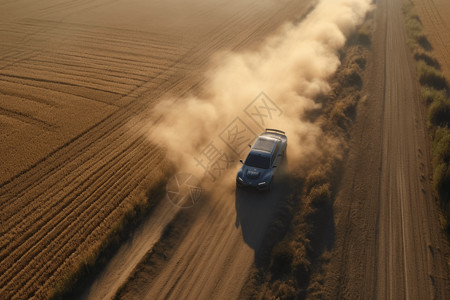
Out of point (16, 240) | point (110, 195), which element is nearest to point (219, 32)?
point (110, 195)

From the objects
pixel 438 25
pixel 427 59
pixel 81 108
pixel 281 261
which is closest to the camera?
pixel 281 261

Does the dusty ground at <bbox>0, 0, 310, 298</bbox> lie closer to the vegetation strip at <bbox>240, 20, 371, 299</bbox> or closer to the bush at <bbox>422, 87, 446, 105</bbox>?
the vegetation strip at <bbox>240, 20, 371, 299</bbox>

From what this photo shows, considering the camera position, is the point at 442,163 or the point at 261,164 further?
the point at 442,163

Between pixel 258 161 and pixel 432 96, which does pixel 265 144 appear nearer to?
pixel 258 161

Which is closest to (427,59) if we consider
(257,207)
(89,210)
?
(257,207)

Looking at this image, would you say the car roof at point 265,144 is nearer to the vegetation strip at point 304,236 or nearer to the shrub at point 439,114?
the vegetation strip at point 304,236

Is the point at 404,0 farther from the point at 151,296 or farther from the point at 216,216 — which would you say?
the point at 151,296

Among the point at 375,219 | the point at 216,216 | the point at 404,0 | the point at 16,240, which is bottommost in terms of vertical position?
the point at 16,240

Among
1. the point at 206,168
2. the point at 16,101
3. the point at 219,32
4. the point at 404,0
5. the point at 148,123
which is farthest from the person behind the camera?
the point at 404,0
